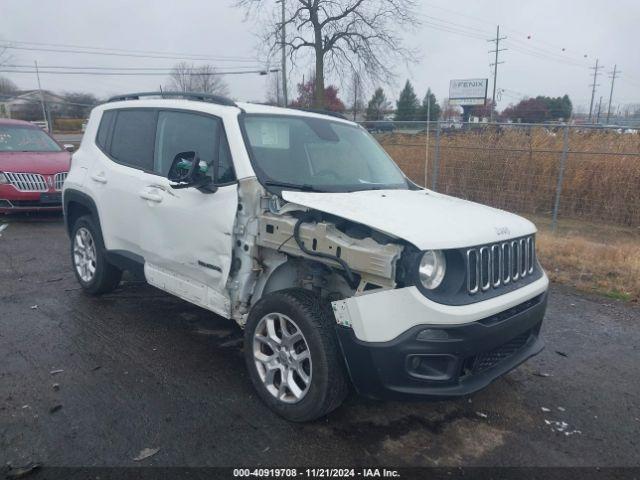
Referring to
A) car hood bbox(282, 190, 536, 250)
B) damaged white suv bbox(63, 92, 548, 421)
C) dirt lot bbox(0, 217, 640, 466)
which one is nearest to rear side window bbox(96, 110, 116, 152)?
damaged white suv bbox(63, 92, 548, 421)

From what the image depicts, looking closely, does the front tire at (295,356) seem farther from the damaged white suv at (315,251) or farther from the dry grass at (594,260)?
the dry grass at (594,260)

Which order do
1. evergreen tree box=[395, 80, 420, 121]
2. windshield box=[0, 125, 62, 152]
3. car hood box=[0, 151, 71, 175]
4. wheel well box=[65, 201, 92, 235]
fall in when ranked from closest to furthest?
wheel well box=[65, 201, 92, 235]
car hood box=[0, 151, 71, 175]
windshield box=[0, 125, 62, 152]
evergreen tree box=[395, 80, 420, 121]

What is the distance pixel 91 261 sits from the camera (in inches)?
A: 214

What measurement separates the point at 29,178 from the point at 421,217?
8.27 m

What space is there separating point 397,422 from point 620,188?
8958 mm

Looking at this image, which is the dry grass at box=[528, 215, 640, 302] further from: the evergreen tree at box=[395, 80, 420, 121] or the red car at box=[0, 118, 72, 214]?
the evergreen tree at box=[395, 80, 420, 121]

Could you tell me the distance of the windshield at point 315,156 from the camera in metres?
3.77

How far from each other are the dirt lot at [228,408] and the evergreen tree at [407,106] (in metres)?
42.9

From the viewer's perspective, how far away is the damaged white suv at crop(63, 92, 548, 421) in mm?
2828

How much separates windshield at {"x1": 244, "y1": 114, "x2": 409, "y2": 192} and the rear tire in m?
2.23

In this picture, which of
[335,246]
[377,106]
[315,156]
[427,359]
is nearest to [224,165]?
[315,156]

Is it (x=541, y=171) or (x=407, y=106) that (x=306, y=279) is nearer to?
(x=541, y=171)

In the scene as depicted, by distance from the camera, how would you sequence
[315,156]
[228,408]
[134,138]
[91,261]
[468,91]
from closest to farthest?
[228,408] < [315,156] < [134,138] < [91,261] < [468,91]

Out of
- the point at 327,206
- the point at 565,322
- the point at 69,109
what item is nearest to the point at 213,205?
the point at 327,206
